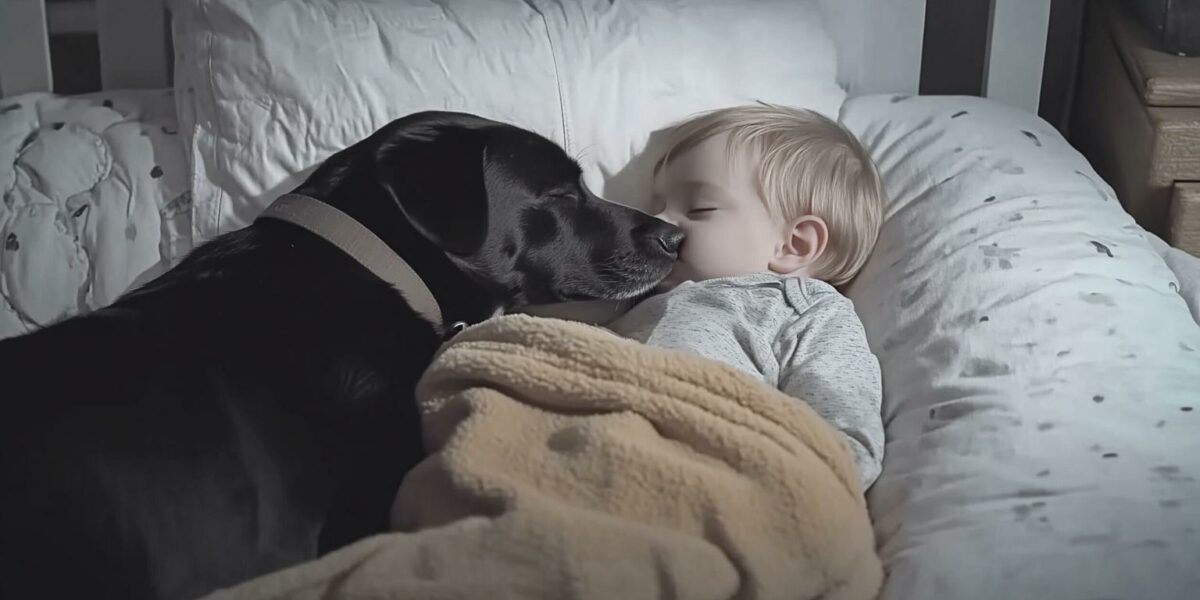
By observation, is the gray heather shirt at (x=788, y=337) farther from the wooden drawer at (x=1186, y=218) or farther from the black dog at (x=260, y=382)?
the wooden drawer at (x=1186, y=218)

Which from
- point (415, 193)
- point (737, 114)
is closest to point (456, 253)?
point (415, 193)

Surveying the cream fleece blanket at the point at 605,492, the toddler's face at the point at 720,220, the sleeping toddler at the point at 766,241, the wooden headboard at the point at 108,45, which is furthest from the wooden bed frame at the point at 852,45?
the cream fleece blanket at the point at 605,492

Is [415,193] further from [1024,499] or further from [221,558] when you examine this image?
[1024,499]

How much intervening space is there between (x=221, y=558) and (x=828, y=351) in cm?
69

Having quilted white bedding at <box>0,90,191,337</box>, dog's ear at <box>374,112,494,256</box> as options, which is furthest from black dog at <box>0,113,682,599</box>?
quilted white bedding at <box>0,90,191,337</box>

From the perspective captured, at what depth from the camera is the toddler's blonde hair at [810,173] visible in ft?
5.11

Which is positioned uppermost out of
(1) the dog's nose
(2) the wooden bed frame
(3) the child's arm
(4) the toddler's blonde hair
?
(2) the wooden bed frame

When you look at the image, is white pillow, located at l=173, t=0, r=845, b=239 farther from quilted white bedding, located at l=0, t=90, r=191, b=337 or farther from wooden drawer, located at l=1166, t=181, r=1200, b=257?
wooden drawer, located at l=1166, t=181, r=1200, b=257

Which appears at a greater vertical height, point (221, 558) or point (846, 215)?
point (846, 215)

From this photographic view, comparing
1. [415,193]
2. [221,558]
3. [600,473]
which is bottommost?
[221,558]

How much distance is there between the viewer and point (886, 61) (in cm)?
200

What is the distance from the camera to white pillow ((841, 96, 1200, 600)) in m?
1.01

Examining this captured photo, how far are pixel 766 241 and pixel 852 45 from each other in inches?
23.3

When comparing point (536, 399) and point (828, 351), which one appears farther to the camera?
point (828, 351)
